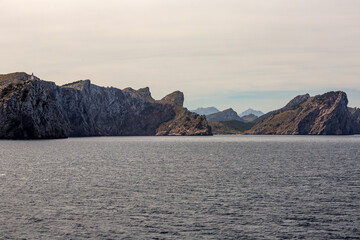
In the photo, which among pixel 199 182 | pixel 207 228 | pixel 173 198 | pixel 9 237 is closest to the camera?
pixel 9 237

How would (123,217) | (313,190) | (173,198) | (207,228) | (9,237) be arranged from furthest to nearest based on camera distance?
(313,190) → (173,198) → (123,217) → (207,228) → (9,237)

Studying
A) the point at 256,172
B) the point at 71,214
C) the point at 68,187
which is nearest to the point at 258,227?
the point at 71,214

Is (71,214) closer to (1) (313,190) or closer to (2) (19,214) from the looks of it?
(2) (19,214)

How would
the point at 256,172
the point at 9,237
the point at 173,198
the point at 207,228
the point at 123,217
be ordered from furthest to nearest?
the point at 256,172 < the point at 173,198 < the point at 123,217 < the point at 207,228 < the point at 9,237

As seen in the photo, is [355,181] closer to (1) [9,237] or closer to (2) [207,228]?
(2) [207,228]

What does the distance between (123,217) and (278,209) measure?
63.3 feet

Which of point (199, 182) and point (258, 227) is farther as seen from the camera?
point (199, 182)

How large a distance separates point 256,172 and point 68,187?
43.1 m

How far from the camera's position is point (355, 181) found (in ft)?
242

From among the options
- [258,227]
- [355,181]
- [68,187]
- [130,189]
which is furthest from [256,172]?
[258,227]

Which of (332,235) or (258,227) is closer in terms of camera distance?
(332,235)

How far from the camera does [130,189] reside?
2491 inches

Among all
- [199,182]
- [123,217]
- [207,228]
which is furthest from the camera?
[199,182]

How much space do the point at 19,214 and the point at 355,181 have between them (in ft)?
196
